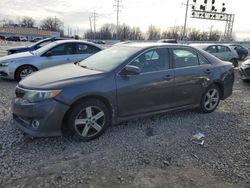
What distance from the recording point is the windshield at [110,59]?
171 inches

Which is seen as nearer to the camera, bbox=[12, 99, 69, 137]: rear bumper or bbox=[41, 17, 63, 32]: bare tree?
bbox=[12, 99, 69, 137]: rear bumper

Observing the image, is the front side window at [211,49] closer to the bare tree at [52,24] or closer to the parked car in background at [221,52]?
the parked car in background at [221,52]

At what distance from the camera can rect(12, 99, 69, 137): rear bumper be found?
3.60 meters

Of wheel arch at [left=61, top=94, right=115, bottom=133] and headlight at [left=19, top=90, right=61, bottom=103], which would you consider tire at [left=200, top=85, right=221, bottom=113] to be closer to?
wheel arch at [left=61, top=94, right=115, bottom=133]

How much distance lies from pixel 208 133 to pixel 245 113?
5.92 feet

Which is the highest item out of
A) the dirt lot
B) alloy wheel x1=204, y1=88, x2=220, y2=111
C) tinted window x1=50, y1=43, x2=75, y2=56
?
tinted window x1=50, y1=43, x2=75, y2=56

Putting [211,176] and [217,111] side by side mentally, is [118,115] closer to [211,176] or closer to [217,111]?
[211,176]

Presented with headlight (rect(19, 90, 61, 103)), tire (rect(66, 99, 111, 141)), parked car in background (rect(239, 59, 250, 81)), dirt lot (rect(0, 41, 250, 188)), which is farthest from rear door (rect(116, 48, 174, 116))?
parked car in background (rect(239, 59, 250, 81))

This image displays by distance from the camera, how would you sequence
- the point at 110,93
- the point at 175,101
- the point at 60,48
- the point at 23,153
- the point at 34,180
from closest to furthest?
the point at 34,180, the point at 23,153, the point at 110,93, the point at 175,101, the point at 60,48

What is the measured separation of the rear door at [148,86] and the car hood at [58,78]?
0.53 m

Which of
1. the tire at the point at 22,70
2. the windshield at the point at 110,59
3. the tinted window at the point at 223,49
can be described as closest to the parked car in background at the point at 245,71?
the tinted window at the point at 223,49

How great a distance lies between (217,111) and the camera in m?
5.80

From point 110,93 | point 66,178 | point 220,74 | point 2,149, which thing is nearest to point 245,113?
point 220,74

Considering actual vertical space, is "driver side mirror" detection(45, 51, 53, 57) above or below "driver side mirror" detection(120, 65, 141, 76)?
below
